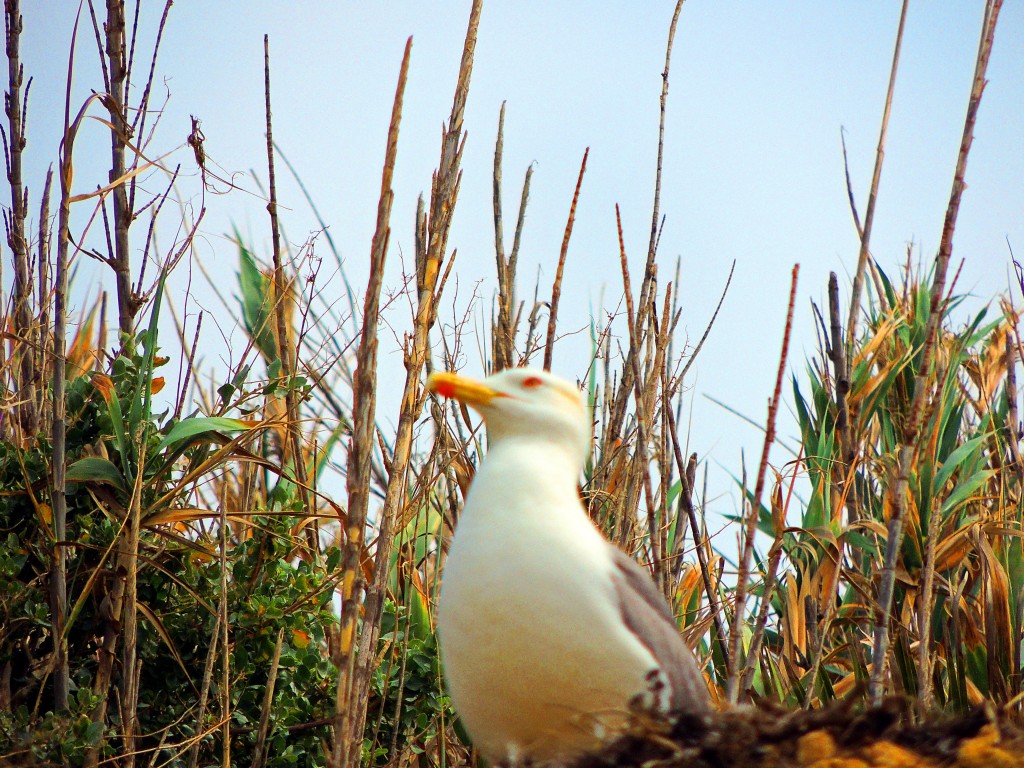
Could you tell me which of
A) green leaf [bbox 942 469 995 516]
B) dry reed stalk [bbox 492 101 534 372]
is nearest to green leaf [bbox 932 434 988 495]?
green leaf [bbox 942 469 995 516]

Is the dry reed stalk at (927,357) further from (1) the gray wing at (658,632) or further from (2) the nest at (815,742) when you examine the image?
(2) the nest at (815,742)

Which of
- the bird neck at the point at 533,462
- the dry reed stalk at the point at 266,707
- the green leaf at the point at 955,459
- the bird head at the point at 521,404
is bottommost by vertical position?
the dry reed stalk at the point at 266,707

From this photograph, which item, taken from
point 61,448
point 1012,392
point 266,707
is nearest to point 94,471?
point 61,448

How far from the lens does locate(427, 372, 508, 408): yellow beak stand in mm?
1740

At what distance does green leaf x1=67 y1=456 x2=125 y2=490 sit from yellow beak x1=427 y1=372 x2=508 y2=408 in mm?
1003

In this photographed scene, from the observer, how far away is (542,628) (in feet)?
5.08

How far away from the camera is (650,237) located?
264cm

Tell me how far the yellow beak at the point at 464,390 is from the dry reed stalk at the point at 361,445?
0.10m

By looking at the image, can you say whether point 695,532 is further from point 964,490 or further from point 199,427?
point 964,490

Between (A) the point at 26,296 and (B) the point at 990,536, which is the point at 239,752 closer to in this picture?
(A) the point at 26,296

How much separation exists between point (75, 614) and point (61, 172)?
0.86m

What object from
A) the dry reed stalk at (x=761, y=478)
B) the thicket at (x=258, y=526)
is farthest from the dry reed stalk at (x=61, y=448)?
the dry reed stalk at (x=761, y=478)

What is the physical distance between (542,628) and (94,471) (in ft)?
4.14

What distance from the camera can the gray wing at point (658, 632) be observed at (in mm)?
1607
